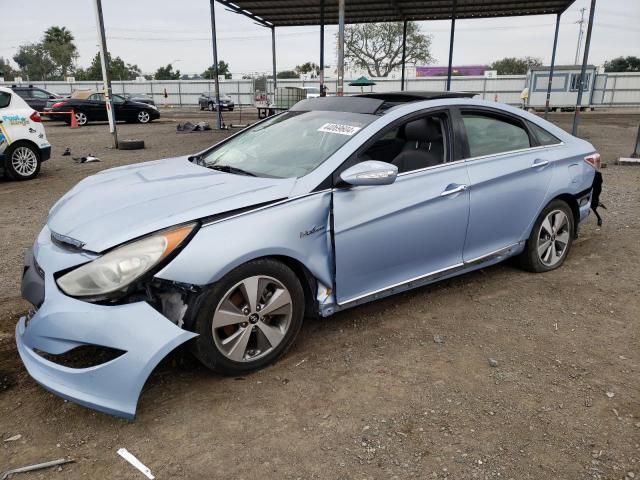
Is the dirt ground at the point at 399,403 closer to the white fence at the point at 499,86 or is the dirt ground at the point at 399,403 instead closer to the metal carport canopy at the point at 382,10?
the metal carport canopy at the point at 382,10

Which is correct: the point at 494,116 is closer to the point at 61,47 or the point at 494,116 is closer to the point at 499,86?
the point at 499,86

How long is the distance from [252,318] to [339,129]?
4.71 ft

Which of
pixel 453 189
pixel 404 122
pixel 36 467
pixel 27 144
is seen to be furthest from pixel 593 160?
pixel 27 144

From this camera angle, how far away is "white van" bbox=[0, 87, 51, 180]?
8.23 m

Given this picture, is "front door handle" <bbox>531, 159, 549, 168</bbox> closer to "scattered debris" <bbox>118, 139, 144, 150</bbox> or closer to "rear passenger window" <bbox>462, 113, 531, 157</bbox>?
"rear passenger window" <bbox>462, 113, 531, 157</bbox>

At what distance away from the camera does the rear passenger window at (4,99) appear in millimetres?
8117

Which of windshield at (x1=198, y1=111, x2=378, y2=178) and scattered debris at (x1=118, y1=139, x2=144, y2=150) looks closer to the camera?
windshield at (x1=198, y1=111, x2=378, y2=178)

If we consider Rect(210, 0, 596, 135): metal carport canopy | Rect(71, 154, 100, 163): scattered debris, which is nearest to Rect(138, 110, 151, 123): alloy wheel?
Rect(210, 0, 596, 135): metal carport canopy

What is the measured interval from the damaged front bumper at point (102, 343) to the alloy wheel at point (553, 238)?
10.4 ft

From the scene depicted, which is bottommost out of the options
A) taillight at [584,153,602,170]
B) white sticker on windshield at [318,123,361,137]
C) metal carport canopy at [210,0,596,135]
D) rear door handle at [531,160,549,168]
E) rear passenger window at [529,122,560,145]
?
taillight at [584,153,602,170]

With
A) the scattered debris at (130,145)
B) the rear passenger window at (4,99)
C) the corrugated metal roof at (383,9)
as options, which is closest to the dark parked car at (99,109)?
the corrugated metal roof at (383,9)

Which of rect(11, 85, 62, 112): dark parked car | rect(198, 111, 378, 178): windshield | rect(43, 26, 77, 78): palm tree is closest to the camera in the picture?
rect(198, 111, 378, 178): windshield

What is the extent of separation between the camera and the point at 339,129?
3.41 metres

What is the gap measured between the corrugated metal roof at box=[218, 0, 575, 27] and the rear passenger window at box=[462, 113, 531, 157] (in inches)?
491
